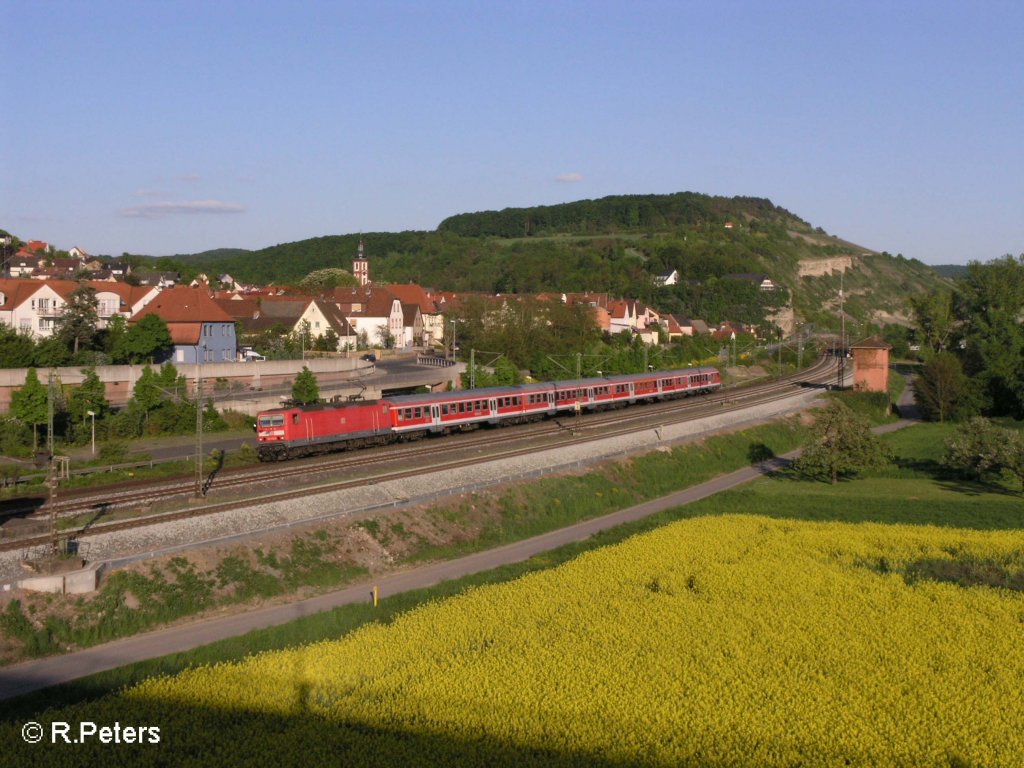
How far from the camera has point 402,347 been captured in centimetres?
10238

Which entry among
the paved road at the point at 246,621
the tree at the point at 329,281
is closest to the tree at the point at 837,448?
the paved road at the point at 246,621

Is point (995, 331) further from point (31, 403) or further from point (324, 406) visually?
point (31, 403)

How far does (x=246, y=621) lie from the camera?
88.5 feet

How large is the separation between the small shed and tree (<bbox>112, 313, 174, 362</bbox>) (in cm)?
5697

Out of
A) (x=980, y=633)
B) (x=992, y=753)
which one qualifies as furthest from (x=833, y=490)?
(x=992, y=753)

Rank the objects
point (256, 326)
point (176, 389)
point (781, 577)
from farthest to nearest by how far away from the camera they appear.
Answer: point (256, 326)
point (176, 389)
point (781, 577)

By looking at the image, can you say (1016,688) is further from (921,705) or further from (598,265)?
(598,265)

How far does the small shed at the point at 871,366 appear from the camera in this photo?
83.2 m

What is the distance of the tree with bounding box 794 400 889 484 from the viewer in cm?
5069

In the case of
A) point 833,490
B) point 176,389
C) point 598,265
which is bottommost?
point 833,490

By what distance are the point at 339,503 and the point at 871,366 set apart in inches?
2436

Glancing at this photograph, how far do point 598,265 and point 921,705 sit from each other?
157960 millimetres

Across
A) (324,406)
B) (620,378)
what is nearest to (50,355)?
(324,406)

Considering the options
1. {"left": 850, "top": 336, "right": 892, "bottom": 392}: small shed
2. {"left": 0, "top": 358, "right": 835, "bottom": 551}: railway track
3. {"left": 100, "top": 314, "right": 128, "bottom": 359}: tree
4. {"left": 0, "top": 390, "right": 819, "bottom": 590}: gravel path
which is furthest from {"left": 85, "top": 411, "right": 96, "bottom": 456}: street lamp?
{"left": 850, "top": 336, "right": 892, "bottom": 392}: small shed
